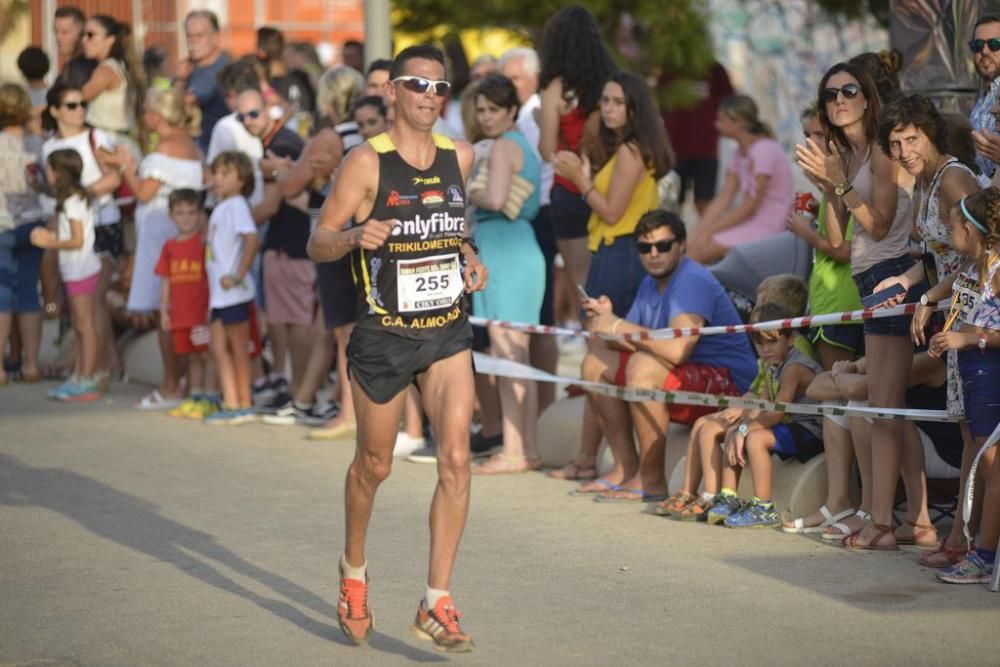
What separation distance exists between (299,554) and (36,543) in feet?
4.28

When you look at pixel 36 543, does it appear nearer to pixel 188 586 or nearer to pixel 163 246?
pixel 188 586

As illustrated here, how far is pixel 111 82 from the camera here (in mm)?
14281

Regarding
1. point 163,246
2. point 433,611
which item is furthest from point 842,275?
point 163,246

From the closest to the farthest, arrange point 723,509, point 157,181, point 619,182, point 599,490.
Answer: point 723,509
point 599,490
point 619,182
point 157,181

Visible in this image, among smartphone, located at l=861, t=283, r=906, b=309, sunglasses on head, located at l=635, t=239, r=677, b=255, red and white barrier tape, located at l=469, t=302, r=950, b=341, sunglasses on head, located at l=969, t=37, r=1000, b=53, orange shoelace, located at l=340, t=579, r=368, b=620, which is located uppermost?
sunglasses on head, located at l=969, t=37, r=1000, b=53

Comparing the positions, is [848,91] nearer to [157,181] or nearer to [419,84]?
[419,84]

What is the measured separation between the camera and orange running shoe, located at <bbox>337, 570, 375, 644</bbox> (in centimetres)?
641

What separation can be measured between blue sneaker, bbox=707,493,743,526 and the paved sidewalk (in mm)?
139

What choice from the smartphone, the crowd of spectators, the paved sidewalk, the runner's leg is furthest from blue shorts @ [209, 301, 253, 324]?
the runner's leg

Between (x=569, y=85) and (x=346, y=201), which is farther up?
(x=569, y=85)

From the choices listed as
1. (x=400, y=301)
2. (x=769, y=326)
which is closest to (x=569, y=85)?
(x=769, y=326)

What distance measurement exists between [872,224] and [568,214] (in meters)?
3.06

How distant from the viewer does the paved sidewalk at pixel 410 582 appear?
630 centimetres

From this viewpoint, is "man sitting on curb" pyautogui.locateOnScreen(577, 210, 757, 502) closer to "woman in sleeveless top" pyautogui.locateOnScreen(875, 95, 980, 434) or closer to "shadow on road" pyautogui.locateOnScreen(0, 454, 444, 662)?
"woman in sleeveless top" pyautogui.locateOnScreen(875, 95, 980, 434)
